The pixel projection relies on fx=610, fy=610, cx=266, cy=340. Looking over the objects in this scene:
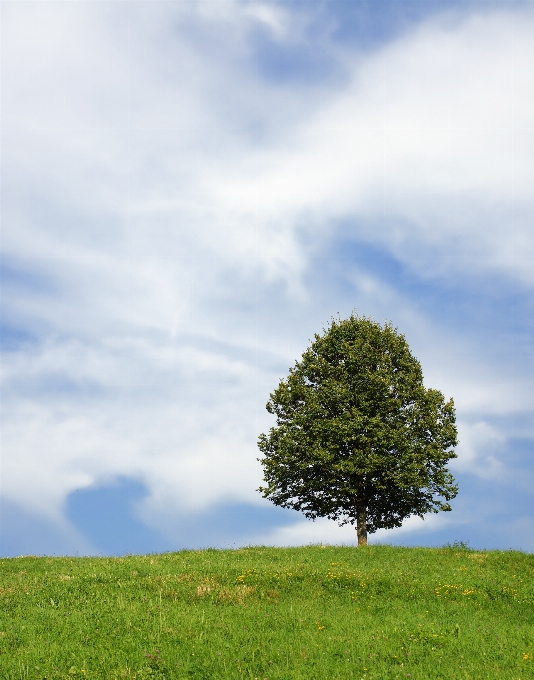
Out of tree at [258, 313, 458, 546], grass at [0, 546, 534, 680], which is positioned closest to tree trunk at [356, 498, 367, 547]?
tree at [258, 313, 458, 546]

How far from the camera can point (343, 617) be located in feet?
57.4

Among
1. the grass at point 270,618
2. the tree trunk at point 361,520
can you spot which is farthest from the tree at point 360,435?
the grass at point 270,618

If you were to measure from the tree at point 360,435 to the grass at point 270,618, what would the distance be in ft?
31.6

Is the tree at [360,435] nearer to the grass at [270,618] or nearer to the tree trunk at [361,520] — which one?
the tree trunk at [361,520]

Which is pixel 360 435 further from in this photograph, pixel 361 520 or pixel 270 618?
pixel 270 618

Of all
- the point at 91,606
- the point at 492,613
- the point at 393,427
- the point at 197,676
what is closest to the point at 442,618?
the point at 492,613

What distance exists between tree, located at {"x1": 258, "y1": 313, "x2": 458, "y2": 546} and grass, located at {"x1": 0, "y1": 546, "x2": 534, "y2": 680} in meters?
9.63

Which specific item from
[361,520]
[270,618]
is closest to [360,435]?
[361,520]

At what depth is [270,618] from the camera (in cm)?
1702

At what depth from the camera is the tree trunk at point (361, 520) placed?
124 feet

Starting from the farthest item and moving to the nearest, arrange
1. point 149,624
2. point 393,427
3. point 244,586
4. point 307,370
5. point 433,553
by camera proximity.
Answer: point 307,370 → point 393,427 → point 433,553 → point 244,586 → point 149,624

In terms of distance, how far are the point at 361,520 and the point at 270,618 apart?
21.9 metres

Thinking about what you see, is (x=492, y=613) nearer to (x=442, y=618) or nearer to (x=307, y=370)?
(x=442, y=618)

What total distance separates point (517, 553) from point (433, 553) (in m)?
4.48
